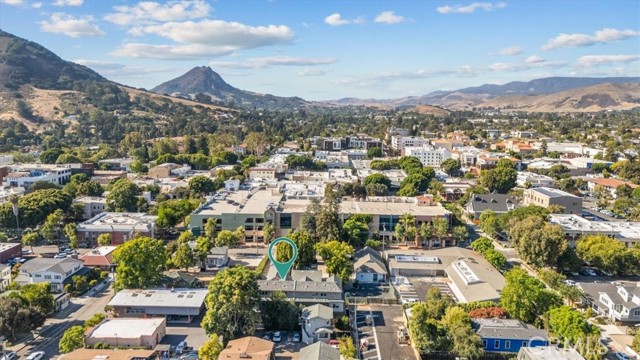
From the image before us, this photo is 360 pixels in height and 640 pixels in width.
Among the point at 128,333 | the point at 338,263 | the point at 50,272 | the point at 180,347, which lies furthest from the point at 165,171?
the point at 180,347

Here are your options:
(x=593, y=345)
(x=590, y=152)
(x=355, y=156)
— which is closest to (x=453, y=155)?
(x=355, y=156)

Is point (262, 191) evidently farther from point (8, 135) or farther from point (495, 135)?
point (495, 135)

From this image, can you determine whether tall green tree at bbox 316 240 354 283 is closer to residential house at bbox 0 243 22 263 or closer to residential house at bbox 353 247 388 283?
residential house at bbox 353 247 388 283

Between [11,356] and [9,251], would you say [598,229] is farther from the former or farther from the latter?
[9,251]

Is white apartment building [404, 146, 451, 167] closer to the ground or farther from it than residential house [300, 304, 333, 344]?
farther from it

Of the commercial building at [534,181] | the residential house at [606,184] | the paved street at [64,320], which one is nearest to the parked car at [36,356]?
the paved street at [64,320]

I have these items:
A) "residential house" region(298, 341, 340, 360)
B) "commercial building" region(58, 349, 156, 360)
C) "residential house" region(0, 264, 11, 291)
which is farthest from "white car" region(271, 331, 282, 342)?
"residential house" region(0, 264, 11, 291)

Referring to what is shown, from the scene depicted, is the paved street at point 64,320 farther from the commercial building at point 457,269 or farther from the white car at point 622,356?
the white car at point 622,356
